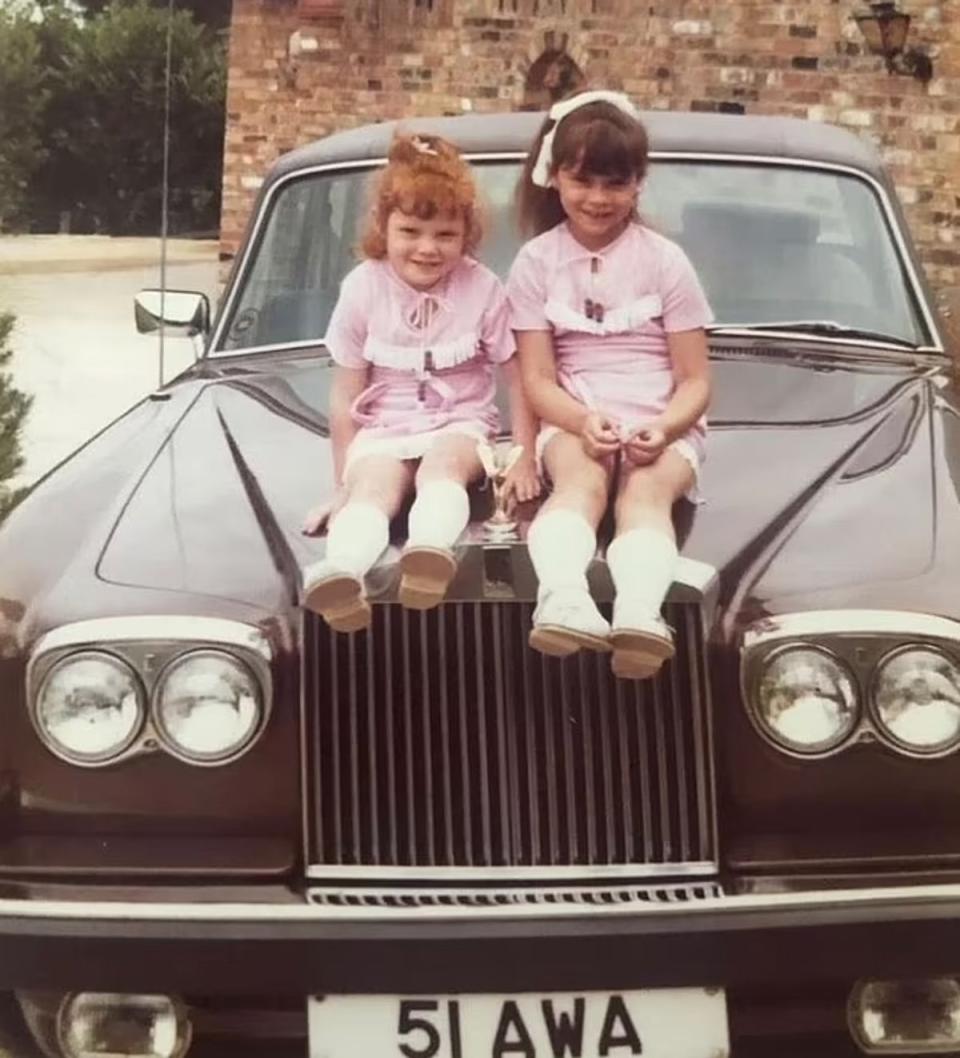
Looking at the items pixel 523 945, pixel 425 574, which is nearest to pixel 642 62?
pixel 425 574

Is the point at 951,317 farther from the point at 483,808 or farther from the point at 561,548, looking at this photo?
the point at 483,808

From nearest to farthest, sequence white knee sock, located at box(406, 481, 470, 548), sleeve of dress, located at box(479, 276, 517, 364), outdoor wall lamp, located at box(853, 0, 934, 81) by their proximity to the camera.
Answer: white knee sock, located at box(406, 481, 470, 548) < sleeve of dress, located at box(479, 276, 517, 364) < outdoor wall lamp, located at box(853, 0, 934, 81)

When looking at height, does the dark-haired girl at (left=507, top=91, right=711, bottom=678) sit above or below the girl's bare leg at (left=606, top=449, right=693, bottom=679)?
above

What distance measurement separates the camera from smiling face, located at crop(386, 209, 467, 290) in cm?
262

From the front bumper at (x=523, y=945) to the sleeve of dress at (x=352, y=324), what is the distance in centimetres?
90

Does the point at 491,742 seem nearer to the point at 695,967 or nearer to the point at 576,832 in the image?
the point at 576,832

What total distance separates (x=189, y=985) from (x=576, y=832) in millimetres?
508

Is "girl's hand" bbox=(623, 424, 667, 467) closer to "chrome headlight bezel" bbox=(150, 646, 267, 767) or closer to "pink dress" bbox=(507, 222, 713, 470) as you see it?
"pink dress" bbox=(507, 222, 713, 470)

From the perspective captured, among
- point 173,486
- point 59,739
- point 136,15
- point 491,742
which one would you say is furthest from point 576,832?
point 136,15

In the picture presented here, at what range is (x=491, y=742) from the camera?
7.42ft

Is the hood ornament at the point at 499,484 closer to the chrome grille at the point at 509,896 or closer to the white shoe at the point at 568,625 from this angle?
the white shoe at the point at 568,625

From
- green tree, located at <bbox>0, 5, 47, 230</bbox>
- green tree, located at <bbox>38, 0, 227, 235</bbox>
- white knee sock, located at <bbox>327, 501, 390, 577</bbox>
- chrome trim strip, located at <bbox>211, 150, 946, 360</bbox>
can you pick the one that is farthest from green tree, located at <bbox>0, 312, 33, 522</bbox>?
white knee sock, located at <bbox>327, 501, 390, 577</bbox>

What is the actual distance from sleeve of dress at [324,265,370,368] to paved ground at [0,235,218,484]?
1537 millimetres

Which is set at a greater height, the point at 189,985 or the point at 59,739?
the point at 59,739
